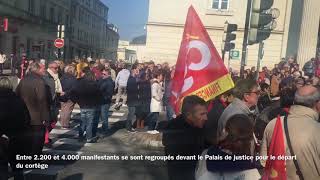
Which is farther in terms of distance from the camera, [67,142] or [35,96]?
[67,142]

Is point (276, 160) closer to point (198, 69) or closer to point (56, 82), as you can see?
point (198, 69)

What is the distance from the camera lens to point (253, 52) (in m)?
33.4

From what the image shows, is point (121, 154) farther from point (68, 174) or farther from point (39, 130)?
point (39, 130)

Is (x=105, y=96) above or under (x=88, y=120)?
above

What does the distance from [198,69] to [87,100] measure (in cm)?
486

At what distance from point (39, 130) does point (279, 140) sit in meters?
4.04

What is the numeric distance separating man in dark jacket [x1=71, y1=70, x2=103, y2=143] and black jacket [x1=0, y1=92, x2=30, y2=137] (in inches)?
177

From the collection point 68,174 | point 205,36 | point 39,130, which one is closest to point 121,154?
point 68,174

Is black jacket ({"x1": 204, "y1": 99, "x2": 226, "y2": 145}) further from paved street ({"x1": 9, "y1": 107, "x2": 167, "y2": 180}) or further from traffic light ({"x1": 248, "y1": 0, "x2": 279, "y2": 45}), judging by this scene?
traffic light ({"x1": 248, "y1": 0, "x2": 279, "y2": 45})

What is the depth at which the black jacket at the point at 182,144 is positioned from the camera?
14.0 ft

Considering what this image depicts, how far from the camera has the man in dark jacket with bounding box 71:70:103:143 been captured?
10453mm

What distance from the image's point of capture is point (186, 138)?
4285mm

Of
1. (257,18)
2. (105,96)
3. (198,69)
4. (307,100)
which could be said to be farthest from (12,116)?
(105,96)

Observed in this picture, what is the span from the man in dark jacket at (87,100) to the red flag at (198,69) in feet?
14.6
